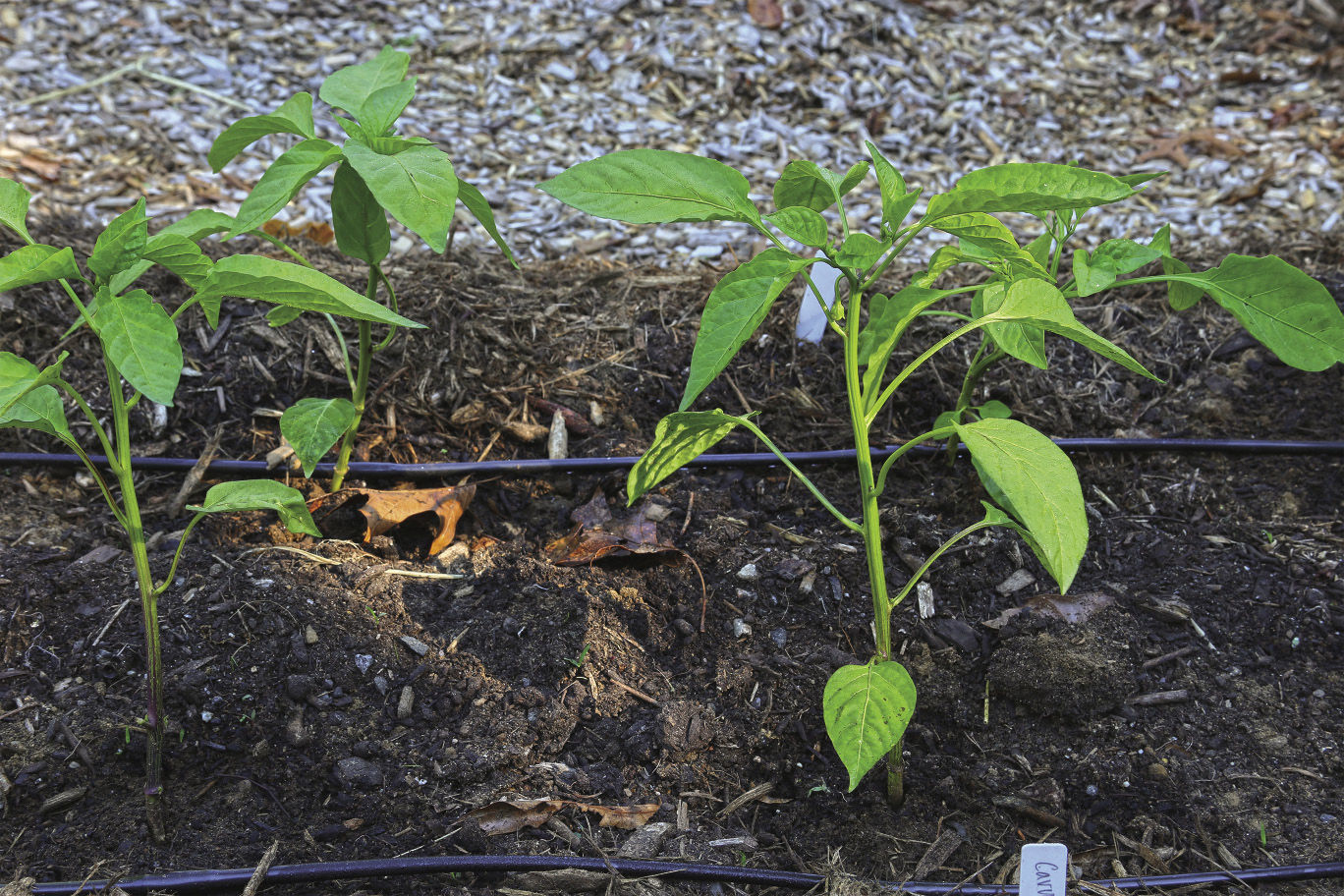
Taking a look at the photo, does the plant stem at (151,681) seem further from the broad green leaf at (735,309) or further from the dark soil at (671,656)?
the broad green leaf at (735,309)

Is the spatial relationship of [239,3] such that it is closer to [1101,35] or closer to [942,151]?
[942,151]

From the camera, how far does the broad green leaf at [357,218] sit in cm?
172

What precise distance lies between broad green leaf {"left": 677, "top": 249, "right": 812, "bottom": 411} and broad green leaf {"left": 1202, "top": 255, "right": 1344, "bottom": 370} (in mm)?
805

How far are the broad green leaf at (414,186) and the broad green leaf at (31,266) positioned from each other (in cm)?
42

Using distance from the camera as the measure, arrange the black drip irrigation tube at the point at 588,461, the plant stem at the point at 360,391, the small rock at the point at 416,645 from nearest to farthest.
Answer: the small rock at the point at 416,645 < the plant stem at the point at 360,391 < the black drip irrigation tube at the point at 588,461

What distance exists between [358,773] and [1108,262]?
5.28 feet

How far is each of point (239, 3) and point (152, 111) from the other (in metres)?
0.95

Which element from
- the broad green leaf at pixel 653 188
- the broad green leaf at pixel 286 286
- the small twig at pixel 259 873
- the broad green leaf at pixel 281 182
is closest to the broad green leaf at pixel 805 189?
the broad green leaf at pixel 653 188

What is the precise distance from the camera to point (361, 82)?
173 centimetres

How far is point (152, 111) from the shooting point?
372 cm

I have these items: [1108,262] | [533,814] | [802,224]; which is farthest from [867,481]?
[533,814]

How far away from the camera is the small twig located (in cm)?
133

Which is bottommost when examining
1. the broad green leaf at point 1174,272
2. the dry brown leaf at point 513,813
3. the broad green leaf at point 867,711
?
the dry brown leaf at point 513,813

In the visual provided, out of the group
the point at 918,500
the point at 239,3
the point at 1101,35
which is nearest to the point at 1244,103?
the point at 1101,35
